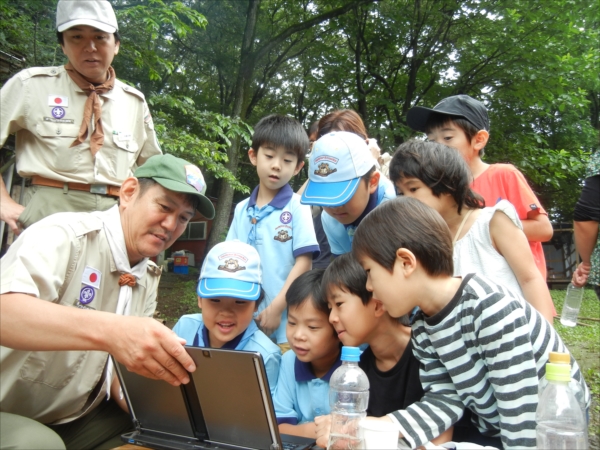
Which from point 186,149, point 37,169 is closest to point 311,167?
point 37,169

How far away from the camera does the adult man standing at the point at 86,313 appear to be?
5.32ft

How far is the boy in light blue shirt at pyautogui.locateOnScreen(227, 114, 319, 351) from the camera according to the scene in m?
2.95

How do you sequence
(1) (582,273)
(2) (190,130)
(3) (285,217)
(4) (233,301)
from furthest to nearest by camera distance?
1. (2) (190,130)
2. (1) (582,273)
3. (3) (285,217)
4. (4) (233,301)

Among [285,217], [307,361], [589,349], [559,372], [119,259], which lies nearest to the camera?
[559,372]

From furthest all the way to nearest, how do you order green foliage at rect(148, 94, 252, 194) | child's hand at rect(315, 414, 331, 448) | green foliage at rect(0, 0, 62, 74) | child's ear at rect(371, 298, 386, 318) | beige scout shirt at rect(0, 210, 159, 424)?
1. green foliage at rect(148, 94, 252, 194)
2. green foliage at rect(0, 0, 62, 74)
3. child's ear at rect(371, 298, 386, 318)
4. beige scout shirt at rect(0, 210, 159, 424)
5. child's hand at rect(315, 414, 331, 448)

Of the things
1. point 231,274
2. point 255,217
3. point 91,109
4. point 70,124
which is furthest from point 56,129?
point 231,274

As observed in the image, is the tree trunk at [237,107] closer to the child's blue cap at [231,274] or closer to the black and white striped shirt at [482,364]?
the child's blue cap at [231,274]

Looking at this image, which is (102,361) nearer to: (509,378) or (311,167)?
(311,167)

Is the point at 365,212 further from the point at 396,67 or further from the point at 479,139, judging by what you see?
the point at 396,67

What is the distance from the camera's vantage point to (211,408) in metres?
1.69

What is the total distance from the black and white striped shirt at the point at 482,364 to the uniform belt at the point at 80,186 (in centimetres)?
221

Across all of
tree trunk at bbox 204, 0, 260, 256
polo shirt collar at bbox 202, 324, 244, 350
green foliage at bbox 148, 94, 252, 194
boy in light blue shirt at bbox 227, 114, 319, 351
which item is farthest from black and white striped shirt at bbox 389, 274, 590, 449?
tree trunk at bbox 204, 0, 260, 256

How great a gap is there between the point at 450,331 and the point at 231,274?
111 centimetres

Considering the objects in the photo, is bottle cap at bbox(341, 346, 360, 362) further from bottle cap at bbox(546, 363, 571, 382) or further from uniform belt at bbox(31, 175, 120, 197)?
uniform belt at bbox(31, 175, 120, 197)
